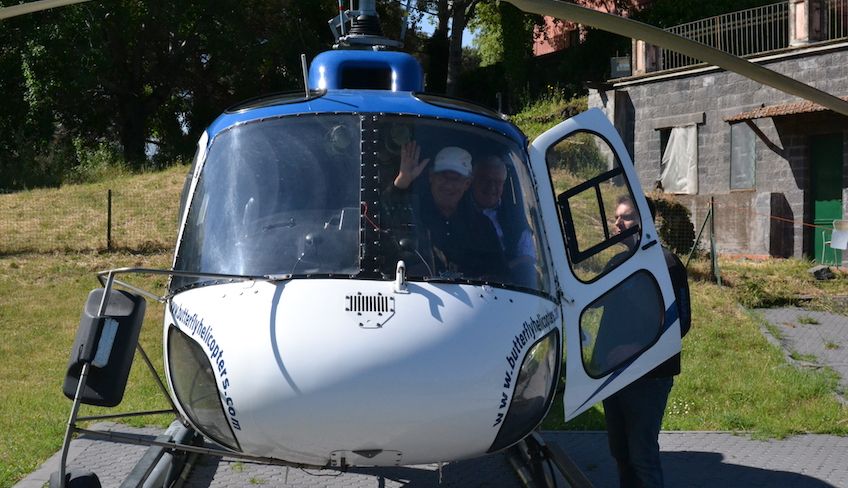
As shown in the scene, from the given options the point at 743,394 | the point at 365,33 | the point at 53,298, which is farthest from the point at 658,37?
the point at 53,298

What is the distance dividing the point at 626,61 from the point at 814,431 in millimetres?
19473

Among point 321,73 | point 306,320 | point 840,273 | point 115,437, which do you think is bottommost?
point 840,273

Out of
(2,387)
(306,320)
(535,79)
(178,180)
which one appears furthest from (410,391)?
(535,79)

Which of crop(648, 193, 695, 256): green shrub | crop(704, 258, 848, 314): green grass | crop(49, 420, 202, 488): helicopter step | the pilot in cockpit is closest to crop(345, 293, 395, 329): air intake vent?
the pilot in cockpit

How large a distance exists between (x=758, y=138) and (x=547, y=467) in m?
17.7

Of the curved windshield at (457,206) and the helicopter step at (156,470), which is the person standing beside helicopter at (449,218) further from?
the helicopter step at (156,470)

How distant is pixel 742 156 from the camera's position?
22391mm

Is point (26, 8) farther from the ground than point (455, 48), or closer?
closer

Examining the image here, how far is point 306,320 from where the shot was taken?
4.34 metres

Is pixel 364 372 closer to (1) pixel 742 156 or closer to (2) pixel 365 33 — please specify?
(2) pixel 365 33

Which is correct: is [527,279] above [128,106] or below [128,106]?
below

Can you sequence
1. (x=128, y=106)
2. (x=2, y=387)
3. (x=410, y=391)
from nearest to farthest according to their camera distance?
(x=410, y=391), (x=2, y=387), (x=128, y=106)

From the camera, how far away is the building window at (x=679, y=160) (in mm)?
23734

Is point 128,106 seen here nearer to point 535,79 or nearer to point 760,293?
point 535,79
